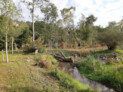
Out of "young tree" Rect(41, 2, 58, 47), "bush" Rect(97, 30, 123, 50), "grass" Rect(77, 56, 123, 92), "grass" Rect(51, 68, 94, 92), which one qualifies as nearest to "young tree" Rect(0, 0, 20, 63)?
"grass" Rect(51, 68, 94, 92)

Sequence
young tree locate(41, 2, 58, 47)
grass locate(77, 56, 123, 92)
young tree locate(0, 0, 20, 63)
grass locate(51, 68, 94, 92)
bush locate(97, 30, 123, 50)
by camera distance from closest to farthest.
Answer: grass locate(51, 68, 94, 92) → grass locate(77, 56, 123, 92) → young tree locate(0, 0, 20, 63) → bush locate(97, 30, 123, 50) → young tree locate(41, 2, 58, 47)

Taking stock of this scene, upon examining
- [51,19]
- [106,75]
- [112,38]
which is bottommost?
[106,75]

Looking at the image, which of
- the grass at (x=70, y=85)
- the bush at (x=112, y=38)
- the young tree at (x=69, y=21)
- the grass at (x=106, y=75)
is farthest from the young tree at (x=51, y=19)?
the grass at (x=70, y=85)

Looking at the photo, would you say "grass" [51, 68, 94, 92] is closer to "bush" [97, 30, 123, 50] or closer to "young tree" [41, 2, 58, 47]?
"bush" [97, 30, 123, 50]

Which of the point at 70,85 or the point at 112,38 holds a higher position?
the point at 112,38

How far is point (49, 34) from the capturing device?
71.4ft

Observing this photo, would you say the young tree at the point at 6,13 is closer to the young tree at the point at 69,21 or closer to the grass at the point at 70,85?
the grass at the point at 70,85

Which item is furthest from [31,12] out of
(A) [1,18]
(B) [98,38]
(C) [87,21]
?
(C) [87,21]

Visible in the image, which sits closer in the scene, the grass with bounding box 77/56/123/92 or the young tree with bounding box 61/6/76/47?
the grass with bounding box 77/56/123/92

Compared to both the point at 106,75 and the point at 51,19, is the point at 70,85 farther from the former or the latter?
the point at 51,19

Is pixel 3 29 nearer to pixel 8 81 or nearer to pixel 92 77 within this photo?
pixel 8 81

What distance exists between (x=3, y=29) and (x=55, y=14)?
16802 mm

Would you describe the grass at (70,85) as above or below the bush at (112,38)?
below

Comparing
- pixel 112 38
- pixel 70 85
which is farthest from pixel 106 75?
pixel 112 38
